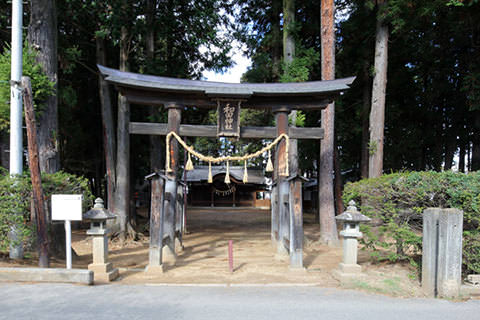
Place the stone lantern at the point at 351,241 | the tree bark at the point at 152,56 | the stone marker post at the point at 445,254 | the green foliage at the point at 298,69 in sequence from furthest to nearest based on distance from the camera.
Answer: the tree bark at the point at 152,56, the green foliage at the point at 298,69, the stone lantern at the point at 351,241, the stone marker post at the point at 445,254

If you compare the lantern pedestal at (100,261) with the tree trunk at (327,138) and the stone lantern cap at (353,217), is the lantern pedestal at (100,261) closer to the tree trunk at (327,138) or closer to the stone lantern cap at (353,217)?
the stone lantern cap at (353,217)

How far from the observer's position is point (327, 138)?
1074 centimetres

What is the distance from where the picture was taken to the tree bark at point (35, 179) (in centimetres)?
619

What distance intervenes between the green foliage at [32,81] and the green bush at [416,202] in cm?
844

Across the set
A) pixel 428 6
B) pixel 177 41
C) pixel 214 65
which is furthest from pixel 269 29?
pixel 428 6

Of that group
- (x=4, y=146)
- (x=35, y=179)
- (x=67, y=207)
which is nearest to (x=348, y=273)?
(x=67, y=207)

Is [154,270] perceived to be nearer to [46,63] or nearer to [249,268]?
[249,268]

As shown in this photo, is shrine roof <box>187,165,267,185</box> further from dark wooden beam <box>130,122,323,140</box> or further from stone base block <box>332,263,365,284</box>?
stone base block <box>332,263,365,284</box>

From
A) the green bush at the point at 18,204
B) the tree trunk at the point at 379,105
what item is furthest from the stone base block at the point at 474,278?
the green bush at the point at 18,204

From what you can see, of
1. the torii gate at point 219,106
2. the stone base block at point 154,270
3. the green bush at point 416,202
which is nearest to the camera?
the green bush at point 416,202

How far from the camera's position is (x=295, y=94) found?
7723mm

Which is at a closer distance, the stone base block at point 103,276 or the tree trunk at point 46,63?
the stone base block at point 103,276

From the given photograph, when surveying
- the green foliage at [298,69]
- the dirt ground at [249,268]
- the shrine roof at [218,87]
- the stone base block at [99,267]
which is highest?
the green foliage at [298,69]

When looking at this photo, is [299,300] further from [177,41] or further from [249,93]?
[177,41]
